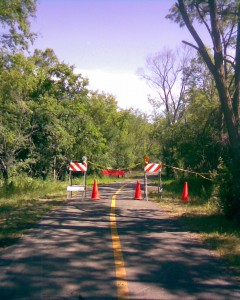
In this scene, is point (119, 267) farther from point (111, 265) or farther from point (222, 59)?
point (222, 59)

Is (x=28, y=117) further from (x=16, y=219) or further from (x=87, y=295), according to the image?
(x=87, y=295)

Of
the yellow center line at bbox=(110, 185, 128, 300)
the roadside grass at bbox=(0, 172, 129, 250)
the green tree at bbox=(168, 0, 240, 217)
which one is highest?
the green tree at bbox=(168, 0, 240, 217)

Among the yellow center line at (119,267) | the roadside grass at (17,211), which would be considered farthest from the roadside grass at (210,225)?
the roadside grass at (17,211)

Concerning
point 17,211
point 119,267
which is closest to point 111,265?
point 119,267

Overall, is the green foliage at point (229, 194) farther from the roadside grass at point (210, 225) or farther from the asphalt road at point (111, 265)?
the asphalt road at point (111, 265)

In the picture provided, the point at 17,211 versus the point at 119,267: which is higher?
the point at 17,211

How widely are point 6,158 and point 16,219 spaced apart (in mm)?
Result: 13670

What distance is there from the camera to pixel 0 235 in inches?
353

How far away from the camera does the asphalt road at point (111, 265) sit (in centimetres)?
552

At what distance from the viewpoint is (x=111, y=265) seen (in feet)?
21.9

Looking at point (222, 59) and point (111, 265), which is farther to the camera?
point (222, 59)

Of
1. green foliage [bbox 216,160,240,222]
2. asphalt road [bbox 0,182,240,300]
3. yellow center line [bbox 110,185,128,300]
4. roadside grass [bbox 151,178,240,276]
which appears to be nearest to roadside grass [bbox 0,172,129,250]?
asphalt road [bbox 0,182,240,300]

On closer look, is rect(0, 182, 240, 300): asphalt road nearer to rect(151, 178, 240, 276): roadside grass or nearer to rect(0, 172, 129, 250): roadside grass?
rect(151, 178, 240, 276): roadside grass

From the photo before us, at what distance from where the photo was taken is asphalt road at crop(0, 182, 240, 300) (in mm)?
5523
